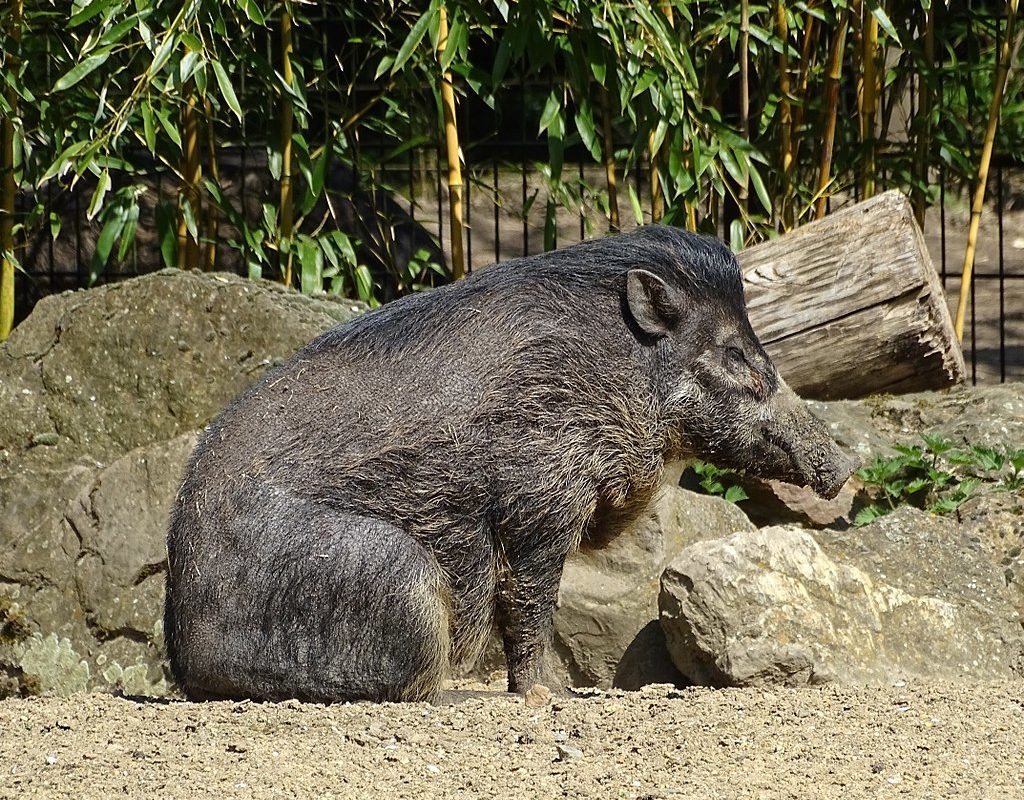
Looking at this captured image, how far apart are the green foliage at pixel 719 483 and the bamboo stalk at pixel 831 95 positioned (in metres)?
1.56

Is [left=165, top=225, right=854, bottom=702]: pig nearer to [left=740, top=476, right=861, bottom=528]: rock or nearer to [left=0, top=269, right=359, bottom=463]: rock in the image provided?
[left=0, top=269, right=359, bottom=463]: rock

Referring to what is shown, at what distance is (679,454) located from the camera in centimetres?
423

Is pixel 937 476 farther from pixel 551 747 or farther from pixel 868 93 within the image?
pixel 551 747

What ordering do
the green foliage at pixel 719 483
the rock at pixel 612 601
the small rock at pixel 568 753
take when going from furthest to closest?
the green foliage at pixel 719 483, the rock at pixel 612 601, the small rock at pixel 568 753

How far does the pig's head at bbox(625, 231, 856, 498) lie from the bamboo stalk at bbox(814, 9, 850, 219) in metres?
2.40

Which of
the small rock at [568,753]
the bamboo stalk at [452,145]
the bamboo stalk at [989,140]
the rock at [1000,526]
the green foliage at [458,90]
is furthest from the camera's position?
the bamboo stalk at [989,140]

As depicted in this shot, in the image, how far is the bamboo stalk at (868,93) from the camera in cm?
665

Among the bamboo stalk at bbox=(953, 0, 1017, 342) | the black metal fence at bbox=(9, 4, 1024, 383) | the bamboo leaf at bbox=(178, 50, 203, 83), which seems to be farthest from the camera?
the black metal fence at bbox=(9, 4, 1024, 383)

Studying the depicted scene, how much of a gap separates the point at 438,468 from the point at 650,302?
769mm

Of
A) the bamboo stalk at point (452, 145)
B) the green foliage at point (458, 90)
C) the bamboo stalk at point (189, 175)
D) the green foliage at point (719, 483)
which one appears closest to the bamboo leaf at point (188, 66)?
the green foliage at point (458, 90)

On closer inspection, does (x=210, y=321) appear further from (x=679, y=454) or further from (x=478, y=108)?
(x=478, y=108)

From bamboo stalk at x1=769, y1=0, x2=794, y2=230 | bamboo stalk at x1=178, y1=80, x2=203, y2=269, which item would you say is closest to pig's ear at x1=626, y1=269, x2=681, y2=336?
bamboo stalk at x1=178, y1=80, x2=203, y2=269

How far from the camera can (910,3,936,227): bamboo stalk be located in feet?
22.9

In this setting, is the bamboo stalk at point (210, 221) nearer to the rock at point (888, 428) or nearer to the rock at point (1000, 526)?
the rock at point (888, 428)
